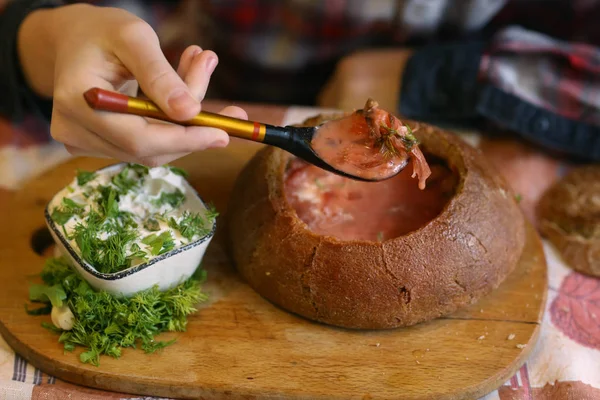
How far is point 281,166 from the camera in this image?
4.91ft

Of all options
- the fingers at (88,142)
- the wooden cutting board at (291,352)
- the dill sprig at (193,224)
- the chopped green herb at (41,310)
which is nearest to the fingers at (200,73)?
the fingers at (88,142)

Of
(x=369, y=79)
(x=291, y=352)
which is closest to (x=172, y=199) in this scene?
(x=291, y=352)

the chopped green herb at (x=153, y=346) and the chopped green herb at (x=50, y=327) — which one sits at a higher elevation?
the chopped green herb at (x=153, y=346)

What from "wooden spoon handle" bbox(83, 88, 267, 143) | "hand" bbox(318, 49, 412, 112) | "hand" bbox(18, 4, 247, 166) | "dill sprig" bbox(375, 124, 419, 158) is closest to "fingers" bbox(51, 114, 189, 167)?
"hand" bbox(18, 4, 247, 166)

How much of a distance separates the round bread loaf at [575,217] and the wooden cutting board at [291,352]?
0.56 feet

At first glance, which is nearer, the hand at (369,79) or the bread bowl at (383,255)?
the bread bowl at (383,255)

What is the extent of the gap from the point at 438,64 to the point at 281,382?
118cm

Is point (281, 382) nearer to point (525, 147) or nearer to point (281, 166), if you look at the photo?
point (281, 166)

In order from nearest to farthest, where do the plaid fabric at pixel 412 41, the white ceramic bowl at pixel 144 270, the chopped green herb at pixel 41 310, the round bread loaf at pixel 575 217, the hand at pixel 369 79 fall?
the white ceramic bowl at pixel 144 270 → the chopped green herb at pixel 41 310 → the round bread loaf at pixel 575 217 → the plaid fabric at pixel 412 41 → the hand at pixel 369 79

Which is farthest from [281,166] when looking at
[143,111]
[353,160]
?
[143,111]

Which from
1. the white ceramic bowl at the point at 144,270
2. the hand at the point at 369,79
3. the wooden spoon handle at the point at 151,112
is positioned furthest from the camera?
the hand at the point at 369,79

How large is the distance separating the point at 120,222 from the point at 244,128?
1.30ft

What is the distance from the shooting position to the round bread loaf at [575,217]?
1634 millimetres

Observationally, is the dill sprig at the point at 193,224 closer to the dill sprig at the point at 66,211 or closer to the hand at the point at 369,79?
the dill sprig at the point at 66,211
